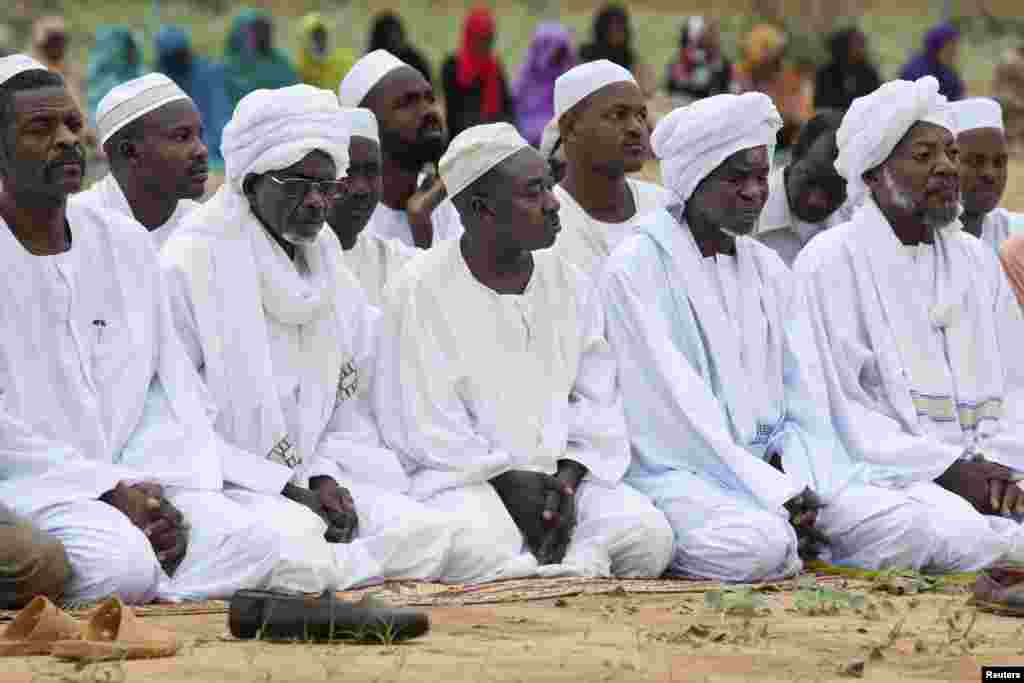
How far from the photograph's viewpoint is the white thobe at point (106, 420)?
345 inches

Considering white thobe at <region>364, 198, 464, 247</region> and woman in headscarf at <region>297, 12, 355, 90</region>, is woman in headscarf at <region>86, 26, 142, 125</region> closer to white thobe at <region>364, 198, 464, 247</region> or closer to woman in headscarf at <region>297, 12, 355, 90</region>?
woman in headscarf at <region>297, 12, 355, 90</region>

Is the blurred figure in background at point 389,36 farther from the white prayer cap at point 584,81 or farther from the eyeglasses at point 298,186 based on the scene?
the eyeglasses at point 298,186

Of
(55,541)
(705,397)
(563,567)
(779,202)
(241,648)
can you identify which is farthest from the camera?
(779,202)

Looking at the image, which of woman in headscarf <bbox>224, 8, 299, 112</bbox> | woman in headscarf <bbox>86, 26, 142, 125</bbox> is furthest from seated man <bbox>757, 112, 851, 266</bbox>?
woman in headscarf <bbox>224, 8, 299, 112</bbox>

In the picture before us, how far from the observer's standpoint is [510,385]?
10.1 metres

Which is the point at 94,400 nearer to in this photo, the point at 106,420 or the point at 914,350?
the point at 106,420

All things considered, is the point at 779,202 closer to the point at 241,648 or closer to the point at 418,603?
the point at 418,603

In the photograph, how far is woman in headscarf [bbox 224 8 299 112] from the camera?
2428 cm

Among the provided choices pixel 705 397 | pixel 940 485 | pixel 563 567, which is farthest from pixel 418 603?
pixel 940 485

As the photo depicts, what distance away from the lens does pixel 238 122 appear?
9.77m

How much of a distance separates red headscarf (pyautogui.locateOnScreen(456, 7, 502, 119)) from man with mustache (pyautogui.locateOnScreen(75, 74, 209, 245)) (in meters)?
12.3

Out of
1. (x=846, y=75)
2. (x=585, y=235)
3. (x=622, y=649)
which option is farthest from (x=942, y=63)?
(x=622, y=649)

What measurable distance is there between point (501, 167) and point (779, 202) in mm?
2613

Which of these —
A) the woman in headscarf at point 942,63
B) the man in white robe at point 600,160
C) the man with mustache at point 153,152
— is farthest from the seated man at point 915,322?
the woman in headscarf at point 942,63
